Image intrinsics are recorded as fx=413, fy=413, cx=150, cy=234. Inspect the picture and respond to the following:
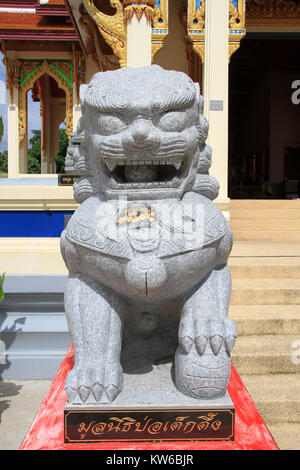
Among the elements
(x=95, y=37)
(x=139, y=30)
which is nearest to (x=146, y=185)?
(x=139, y=30)

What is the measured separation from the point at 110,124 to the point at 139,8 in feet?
11.9

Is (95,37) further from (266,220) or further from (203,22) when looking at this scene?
(266,220)

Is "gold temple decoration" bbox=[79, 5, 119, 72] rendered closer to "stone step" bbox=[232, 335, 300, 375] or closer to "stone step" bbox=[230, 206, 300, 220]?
"stone step" bbox=[230, 206, 300, 220]

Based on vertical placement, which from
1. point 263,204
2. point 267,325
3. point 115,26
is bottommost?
point 267,325

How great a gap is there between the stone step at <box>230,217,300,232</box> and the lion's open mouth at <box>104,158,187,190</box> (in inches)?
138

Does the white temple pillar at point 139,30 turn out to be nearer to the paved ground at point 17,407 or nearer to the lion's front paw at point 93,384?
the paved ground at point 17,407

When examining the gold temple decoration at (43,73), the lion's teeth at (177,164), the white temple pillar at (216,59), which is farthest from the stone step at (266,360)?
the gold temple decoration at (43,73)

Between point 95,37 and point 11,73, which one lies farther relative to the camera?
point 11,73

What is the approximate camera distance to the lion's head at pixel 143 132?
1453 millimetres

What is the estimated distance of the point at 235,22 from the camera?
458 centimetres

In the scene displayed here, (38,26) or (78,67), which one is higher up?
(38,26)

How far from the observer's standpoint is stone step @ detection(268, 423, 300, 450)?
210cm

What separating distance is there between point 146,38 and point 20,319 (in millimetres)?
3316

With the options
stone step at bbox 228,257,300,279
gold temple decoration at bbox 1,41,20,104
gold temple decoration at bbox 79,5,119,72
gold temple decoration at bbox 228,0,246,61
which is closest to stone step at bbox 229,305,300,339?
stone step at bbox 228,257,300,279
